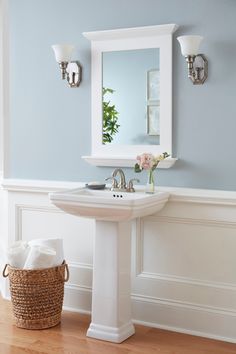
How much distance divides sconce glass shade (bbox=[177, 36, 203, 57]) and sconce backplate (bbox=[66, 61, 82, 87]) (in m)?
0.81

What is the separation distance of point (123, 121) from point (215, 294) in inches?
49.1

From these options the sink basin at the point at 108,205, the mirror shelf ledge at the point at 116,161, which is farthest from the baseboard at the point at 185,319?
the mirror shelf ledge at the point at 116,161

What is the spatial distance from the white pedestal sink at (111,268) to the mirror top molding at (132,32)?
1.01 m

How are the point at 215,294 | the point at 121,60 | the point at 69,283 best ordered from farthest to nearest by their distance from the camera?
the point at 69,283
the point at 121,60
the point at 215,294

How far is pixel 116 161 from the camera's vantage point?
12.6ft

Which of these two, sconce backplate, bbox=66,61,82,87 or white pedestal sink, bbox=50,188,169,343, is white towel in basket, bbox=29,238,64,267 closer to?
white pedestal sink, bbox=50,188,169,343

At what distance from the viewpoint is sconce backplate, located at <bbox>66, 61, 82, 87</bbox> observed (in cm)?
396

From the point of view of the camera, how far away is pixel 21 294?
370 cm

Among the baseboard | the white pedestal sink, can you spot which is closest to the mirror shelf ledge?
the white pedestal sink

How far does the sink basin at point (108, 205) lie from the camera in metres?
3.26

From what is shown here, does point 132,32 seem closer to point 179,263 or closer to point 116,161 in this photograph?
point 116,161

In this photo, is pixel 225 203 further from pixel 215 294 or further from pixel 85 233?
pixel 85 233

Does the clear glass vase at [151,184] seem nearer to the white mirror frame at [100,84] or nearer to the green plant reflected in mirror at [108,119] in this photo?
the white mirror frame at [100,84]

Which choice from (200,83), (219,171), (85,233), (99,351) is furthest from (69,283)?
(200,83)
